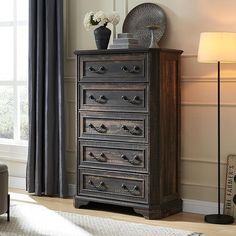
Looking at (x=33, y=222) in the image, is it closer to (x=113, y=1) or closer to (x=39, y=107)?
(x=39, y=107)

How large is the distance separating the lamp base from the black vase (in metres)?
1.68

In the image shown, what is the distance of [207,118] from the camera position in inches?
195

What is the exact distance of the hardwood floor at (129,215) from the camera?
14.6 ft

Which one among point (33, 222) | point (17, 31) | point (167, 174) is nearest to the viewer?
point (33, 222)

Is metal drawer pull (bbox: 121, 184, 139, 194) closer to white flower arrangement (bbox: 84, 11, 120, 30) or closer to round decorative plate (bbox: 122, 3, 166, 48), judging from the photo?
round decorative plate (bbox: 122, 3, 166, 48)

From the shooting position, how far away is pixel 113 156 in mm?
4941

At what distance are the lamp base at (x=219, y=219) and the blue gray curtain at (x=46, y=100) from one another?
1557 millimetres

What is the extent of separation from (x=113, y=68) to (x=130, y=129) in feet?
1.72

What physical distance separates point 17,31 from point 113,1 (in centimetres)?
131

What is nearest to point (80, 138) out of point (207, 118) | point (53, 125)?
point (53, 125)

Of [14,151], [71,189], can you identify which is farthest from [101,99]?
[14,151]

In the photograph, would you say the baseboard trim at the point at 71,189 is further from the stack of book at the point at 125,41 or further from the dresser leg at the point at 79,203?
the stack of book at the point at 125,41

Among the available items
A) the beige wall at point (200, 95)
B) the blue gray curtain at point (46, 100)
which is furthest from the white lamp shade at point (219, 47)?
the blue gray curtain at point (46, 100)

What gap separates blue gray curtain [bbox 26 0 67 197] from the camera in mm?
5613
